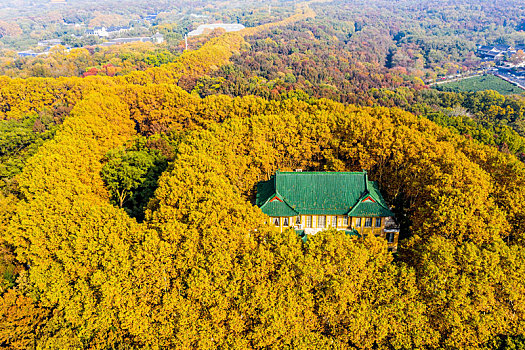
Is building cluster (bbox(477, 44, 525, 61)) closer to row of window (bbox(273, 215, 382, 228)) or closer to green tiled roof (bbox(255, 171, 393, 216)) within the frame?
green tiled roof (bbox(255, 171, 393, 216))

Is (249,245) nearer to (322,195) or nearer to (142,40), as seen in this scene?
(322,195)

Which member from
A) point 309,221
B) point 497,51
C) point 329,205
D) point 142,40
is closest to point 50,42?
point 142,40

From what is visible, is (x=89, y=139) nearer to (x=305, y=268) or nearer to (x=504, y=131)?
(x=305, y=268)

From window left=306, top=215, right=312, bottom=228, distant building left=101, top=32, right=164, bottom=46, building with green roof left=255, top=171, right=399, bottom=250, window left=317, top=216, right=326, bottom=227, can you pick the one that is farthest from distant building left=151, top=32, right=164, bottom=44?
window left=317, top=216, right=326, bottom=227

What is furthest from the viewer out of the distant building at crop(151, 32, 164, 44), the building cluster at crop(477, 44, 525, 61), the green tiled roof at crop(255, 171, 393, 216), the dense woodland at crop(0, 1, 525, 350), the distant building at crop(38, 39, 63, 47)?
the distant building at crop(38, 39, 63, 47)

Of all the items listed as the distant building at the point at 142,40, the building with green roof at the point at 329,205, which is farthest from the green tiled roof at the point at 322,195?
the distant building at the point at 142,40

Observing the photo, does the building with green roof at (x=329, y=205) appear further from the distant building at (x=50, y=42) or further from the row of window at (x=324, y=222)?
the distant building at (x=50, y=42)

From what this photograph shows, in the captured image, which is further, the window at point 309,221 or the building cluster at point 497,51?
the building cluster at point 497,51
